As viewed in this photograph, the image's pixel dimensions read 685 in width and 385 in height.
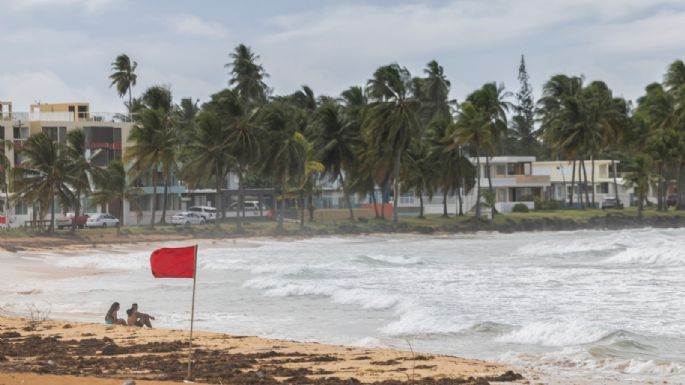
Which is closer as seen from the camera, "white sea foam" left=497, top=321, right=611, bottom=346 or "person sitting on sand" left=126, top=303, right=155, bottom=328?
"white sea foam" left=497, top=321, right=611, bottom=346

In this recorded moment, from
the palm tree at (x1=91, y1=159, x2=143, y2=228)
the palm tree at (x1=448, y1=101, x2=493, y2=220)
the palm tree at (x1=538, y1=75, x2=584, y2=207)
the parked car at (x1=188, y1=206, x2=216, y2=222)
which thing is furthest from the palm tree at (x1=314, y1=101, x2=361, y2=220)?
the palm tree at (x1=538, y1=75, x2=584, y2=207)

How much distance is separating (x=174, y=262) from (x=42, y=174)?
4467 cm

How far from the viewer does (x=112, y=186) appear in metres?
59.5

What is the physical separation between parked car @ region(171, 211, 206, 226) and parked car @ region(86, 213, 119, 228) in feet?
13.0

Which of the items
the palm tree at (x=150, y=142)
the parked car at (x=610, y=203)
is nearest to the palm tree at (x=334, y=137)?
the palm tree at (x=150, y=142)

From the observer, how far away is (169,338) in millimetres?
17250

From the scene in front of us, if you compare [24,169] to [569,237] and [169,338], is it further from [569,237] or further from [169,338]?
[169,338]

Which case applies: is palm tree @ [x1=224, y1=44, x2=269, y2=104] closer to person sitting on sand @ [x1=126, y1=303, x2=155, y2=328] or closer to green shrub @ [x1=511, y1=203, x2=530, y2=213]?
green shrub @ [x1=511, y1=203, x2=530, y2=213]

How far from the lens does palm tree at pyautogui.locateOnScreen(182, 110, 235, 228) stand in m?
62.5

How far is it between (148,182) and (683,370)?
61.2 meters

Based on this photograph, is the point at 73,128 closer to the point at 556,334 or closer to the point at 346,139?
the point at 346,139

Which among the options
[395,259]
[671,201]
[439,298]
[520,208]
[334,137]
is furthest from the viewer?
[671,201]

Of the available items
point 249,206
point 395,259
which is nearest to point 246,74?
point 249,206

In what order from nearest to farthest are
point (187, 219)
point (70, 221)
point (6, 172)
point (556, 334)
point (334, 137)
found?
1. point (556, 334)
2. point (6, 172)
3. point (70, 221)
4. point (187, 219)
5. point (334, 137)
